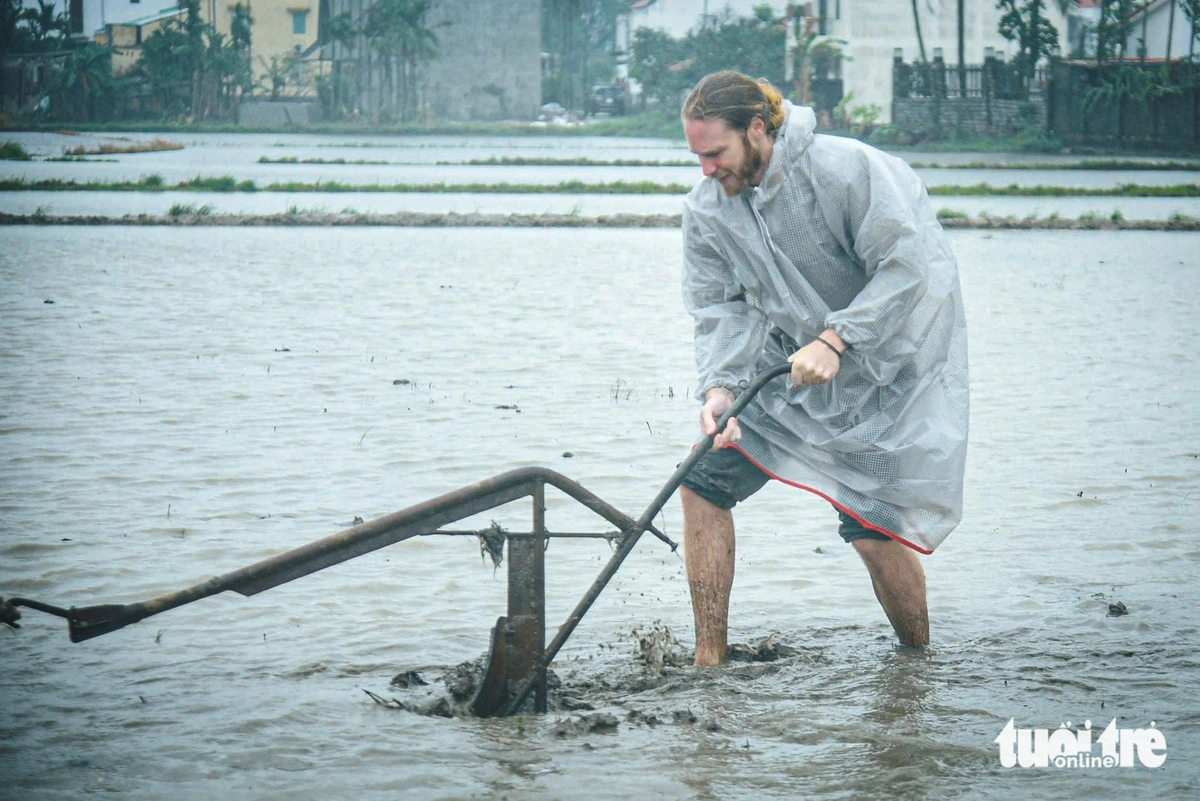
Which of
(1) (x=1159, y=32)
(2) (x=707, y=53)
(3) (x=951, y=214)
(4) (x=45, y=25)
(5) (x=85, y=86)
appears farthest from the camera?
(2) (x=707, y=53)

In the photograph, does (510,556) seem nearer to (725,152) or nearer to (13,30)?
(725,152)

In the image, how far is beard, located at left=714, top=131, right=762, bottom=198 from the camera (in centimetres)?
365

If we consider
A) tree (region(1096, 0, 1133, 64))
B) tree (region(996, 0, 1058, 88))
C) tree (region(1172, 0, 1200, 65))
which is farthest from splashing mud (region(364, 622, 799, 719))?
tree (region(996, 0, 1058, 88))

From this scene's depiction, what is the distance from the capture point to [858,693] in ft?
12.8

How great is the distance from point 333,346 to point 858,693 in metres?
6.50

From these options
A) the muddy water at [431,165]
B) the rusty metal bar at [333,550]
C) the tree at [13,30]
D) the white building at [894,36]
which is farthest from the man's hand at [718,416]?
the white building at [894,36]

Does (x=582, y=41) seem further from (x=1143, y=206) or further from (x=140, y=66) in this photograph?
(x=1143, y=206)

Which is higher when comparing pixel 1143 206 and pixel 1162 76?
pixel 1162 76

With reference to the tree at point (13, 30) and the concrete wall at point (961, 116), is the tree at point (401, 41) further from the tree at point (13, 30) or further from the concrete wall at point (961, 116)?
the concrete wall at point (961, 116)

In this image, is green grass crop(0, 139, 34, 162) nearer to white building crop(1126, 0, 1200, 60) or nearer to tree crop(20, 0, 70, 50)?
tree crop(20, 0, 70, 50)

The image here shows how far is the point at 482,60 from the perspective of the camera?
6888 centimetres

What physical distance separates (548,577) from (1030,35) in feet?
145

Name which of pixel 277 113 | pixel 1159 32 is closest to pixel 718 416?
pixel 1159 32

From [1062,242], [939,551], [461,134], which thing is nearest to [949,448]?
[939,551]
